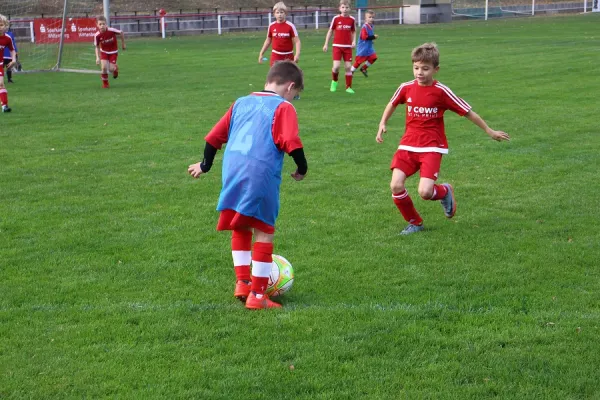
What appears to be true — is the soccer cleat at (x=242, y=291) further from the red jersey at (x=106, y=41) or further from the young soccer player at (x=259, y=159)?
the red jersey at (x=106, y=41)

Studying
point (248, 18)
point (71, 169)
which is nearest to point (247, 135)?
point (71, 169)

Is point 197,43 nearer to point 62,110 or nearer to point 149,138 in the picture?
point 62,110

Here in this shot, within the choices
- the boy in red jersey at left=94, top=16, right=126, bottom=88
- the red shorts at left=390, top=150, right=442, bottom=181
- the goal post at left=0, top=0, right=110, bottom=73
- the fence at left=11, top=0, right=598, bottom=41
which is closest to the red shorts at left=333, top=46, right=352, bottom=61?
the boy in red jersey at left=94, top=16, right=126, bottom=88

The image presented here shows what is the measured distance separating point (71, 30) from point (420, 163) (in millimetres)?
19987

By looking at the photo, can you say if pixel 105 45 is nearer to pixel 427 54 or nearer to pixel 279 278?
pixel 427 54

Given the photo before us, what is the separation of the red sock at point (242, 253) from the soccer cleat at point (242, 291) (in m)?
0.04

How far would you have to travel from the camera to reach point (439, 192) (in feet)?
24.6

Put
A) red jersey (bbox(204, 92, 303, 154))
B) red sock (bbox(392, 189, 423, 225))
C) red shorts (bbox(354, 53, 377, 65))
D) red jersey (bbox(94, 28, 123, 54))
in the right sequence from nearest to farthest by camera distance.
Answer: red jersey (bbox(204, 92, 303, 154)), red sock (bbox(392, 189, 423, 225)), red jersey (bbox(94, 28, 123, 54)), red shorts (bbox(354, 53, 377, 65))

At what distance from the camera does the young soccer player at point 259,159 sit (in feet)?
17.5

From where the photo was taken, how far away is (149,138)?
41.3 feet

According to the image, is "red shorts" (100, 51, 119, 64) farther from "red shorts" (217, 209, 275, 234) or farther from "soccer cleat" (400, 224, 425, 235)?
"red shorts" (217, 209, 275, 234)

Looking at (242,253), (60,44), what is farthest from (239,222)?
(60,44)

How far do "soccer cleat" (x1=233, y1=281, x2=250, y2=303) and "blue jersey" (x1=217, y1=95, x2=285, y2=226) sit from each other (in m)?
0.52

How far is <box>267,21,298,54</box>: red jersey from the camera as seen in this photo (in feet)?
56.7
